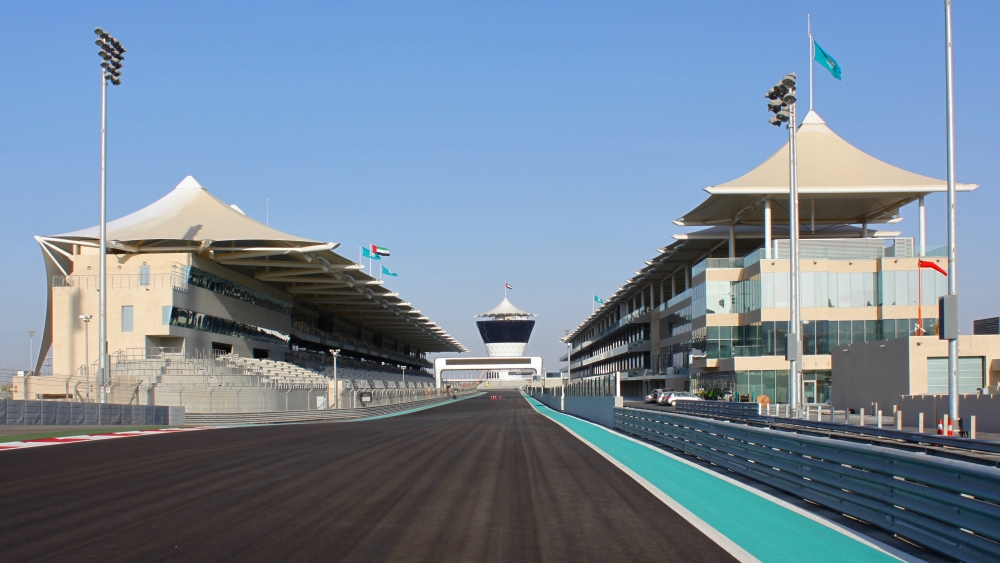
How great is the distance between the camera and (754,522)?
356 inches

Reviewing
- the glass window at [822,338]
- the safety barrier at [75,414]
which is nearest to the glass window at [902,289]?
the glass window at [822,338]

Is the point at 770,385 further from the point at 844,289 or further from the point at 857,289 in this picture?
the point at 857,289

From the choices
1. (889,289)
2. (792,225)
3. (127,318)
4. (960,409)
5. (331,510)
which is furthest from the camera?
(889,289)

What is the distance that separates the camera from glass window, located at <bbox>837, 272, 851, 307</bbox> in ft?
168

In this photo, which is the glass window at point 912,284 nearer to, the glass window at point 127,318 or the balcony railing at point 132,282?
the balcony railing at point 132,282

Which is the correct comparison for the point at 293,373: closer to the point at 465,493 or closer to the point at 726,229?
the point at 726,229

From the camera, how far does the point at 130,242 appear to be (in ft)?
172

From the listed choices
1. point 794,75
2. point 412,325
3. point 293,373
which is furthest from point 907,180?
point 412,325

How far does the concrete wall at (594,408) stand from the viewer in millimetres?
30641

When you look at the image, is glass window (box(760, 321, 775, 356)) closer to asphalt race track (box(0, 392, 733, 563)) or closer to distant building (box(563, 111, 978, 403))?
distant building (box(563, 111, 978, 403))

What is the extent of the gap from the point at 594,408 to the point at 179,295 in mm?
26748

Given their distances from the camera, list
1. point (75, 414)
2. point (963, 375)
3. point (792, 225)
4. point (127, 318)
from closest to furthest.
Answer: point (792, 225) → point (75, 414) → point (963, 375) → point (127, 318)

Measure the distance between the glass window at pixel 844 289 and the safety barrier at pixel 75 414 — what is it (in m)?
38.6

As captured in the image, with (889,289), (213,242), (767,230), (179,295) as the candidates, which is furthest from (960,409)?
(213,242)
